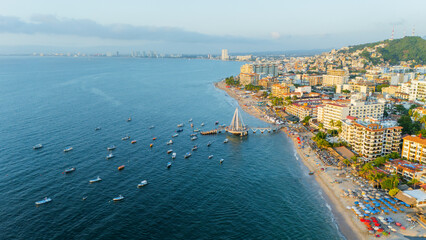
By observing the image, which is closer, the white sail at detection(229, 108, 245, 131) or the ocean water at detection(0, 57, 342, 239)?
the ocean water at detection(0, 57, 342, 239)

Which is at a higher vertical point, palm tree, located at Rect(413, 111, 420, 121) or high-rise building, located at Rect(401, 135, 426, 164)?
palm tree, located at Rect(413, 111, 420, 121)

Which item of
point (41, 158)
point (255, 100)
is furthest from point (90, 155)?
point (255, 100)

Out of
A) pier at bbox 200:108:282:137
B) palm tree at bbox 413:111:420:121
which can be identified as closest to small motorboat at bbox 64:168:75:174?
pier at bbox 200:108:282:137

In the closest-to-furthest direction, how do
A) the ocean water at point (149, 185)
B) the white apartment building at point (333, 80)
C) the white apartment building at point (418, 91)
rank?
the ocean water at point (149, 185), the white apartment building at point (418, 91), the white apartment building at point (333, 80)

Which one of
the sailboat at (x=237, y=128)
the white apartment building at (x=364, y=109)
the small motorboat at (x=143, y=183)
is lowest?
the small motorboat at (x=143, y=183)

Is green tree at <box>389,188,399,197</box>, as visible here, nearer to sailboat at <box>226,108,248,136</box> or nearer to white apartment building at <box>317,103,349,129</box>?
white apartment building at <box>317,103,349,129</box>

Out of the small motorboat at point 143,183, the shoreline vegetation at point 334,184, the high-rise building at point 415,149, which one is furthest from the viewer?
the high-rise building at point 415,149

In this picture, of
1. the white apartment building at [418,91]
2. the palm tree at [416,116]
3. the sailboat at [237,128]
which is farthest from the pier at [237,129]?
the white apartment building at [418,91]

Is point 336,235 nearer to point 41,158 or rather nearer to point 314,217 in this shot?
point 314,217

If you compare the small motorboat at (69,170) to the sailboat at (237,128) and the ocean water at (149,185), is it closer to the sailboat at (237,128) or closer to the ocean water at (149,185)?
the ocean water at (149,185)

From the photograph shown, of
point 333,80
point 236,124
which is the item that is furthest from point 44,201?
point 333,80
